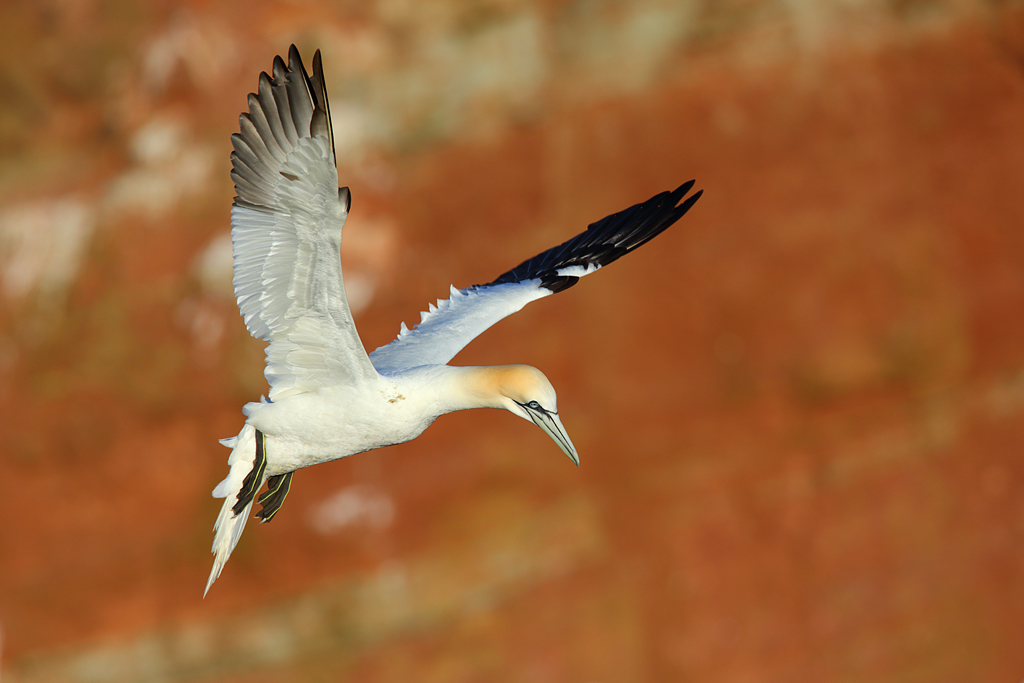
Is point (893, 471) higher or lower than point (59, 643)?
lower

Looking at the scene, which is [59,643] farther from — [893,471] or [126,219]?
[893,471]

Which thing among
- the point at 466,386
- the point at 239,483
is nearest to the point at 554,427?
the point at 466,386

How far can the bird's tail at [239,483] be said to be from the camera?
4.73 metres

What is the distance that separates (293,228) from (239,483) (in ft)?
5.18

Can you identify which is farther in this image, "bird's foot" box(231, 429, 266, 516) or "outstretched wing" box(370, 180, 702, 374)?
"outstretched wing" box(370, 180, 702, 374)

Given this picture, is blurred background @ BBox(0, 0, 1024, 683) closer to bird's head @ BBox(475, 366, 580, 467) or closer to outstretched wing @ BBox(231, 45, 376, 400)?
bird's head @ BBox(475, 366, 580, 467)

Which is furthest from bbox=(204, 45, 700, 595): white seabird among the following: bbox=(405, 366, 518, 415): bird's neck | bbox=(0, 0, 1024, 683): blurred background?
bbox=(0, 0, 1024, 683): blurred background

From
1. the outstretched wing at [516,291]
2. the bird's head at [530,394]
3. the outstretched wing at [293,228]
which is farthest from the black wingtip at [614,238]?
the outstretched wing at [293,228]

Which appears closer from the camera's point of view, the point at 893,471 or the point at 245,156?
the point at 245,156

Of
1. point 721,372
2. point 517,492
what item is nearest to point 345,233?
point 517,492

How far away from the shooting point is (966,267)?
1166 cm

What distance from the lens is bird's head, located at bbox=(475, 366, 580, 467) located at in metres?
4.46

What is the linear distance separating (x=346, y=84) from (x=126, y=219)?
3425 mm

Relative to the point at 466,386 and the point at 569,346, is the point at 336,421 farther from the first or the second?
the point at 569,346
